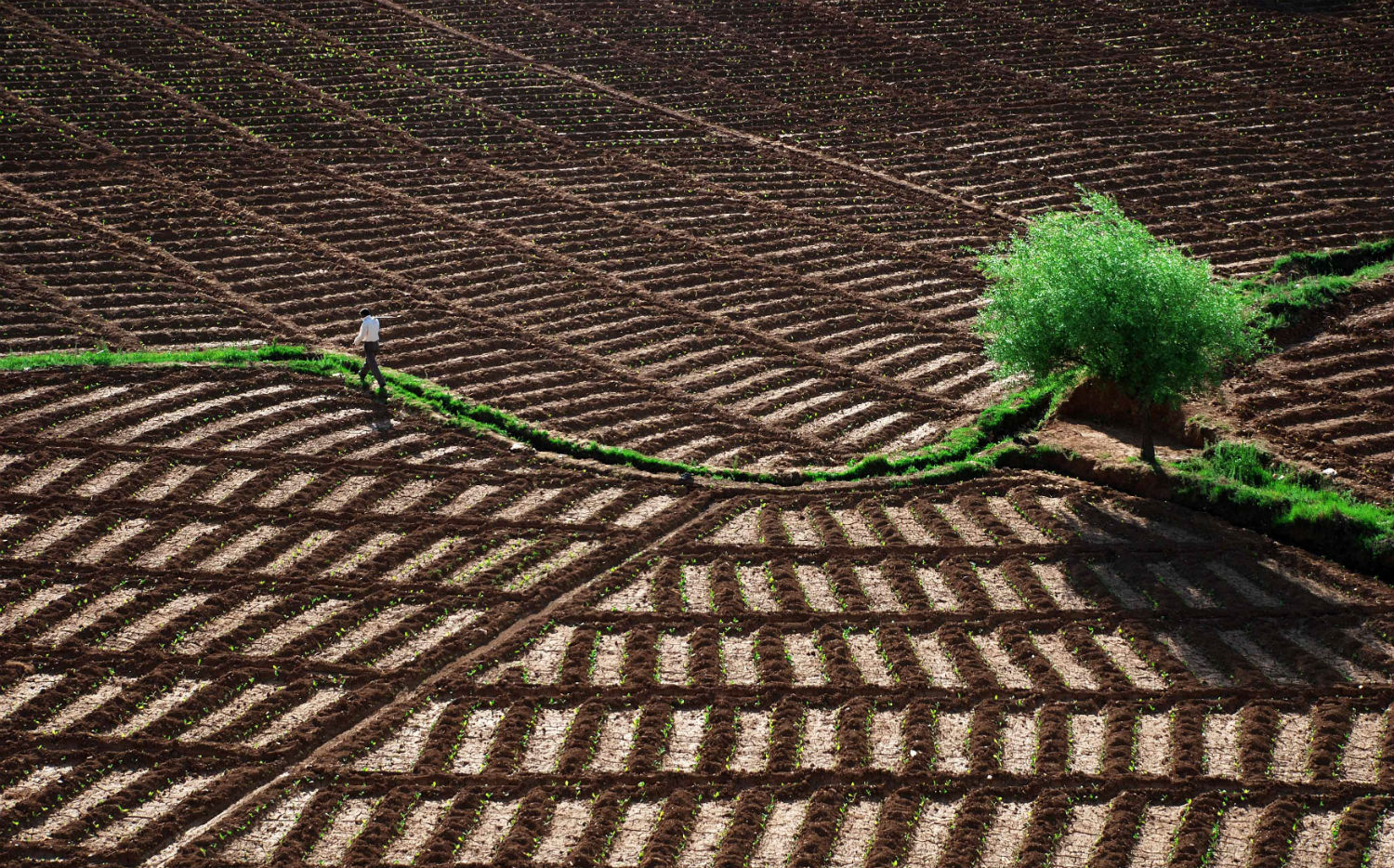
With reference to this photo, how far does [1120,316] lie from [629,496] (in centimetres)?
664

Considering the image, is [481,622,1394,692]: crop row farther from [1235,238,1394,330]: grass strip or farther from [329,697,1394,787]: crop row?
[1235,238,1394,330]: grass strip

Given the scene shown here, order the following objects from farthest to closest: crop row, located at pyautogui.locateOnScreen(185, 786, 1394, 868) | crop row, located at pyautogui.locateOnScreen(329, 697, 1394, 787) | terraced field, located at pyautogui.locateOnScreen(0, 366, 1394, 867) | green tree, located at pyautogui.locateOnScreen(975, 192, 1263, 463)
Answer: green tree, located at pyautogui.locateOnScreen(975, 192, 1263, 463), crop row, located at pyautogui.locateOnScreen(329, 697, 1394, 787), terraced field, located at pyautogui.locateOnScreen(0, 366, 1394, 867), crop row, located at pyautogui.locateOnScreen(185, 786, 1394, 868)

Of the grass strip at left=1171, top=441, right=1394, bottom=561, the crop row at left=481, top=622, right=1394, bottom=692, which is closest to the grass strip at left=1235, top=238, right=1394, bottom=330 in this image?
the grass strip at left=1171, top=441, right=1394, bottom=561

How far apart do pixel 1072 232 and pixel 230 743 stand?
12.1 metres

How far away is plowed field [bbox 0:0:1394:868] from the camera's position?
12250 millimetres

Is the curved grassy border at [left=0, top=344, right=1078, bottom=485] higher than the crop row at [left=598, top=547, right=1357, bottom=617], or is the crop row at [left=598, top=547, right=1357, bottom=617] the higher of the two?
the curved grassy border at [left=0, top=344, right=1078, bottom=485]

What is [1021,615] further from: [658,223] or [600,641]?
[658,223]

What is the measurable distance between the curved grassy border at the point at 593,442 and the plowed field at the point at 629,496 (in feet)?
1.37

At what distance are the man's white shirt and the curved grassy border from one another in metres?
0.85

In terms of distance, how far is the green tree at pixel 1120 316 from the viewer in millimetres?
16484

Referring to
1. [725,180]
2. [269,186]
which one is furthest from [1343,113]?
[269,186]

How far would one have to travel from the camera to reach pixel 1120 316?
643 inches

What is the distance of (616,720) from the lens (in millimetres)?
13266

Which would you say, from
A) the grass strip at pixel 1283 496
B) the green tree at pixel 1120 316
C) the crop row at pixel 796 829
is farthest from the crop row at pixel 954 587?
the crop row at pixel 796 829
